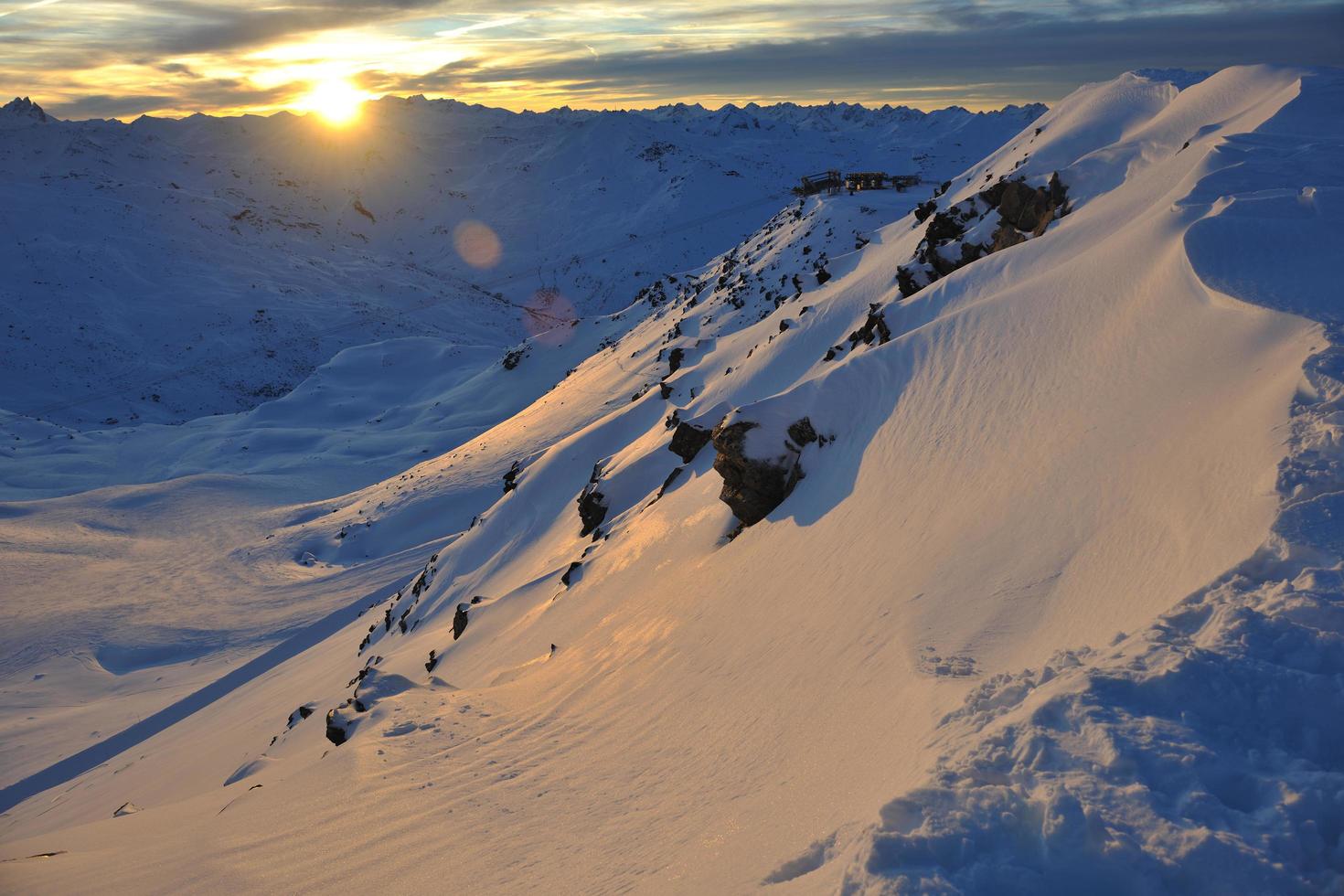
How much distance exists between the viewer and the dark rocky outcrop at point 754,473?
11.1 metres

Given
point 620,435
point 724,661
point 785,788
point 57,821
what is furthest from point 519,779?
point 620,435

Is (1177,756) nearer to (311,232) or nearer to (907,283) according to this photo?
(907,283)

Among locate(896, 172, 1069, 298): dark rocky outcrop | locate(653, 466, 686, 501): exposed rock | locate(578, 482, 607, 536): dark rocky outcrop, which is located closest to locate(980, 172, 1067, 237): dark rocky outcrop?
locate(896, 172, 1069, 298): dark rocky outcrop

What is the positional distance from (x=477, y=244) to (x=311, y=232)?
18929mm

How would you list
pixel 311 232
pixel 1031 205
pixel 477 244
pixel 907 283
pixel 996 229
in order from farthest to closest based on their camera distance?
pixel 477 244 < pixel 311 232 < pixel 907 283 < pixel 996 229 < pixel 1031 205

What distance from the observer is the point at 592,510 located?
54.5ft

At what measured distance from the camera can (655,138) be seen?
12962cm

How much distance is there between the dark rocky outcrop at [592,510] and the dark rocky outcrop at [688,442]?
2.05m

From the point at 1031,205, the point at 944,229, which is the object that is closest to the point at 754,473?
the point at 1031,205

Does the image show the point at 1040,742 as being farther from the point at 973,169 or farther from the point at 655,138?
the point at 655,138

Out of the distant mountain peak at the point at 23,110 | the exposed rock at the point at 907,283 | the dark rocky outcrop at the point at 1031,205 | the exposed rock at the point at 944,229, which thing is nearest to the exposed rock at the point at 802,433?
the exposed rock at the point at 907,283

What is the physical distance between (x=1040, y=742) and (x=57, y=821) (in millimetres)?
16207

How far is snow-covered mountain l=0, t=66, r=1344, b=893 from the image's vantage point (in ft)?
13.3

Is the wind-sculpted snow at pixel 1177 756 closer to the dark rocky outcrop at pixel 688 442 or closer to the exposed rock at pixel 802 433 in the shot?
the exposed rock at pixel 802 433
